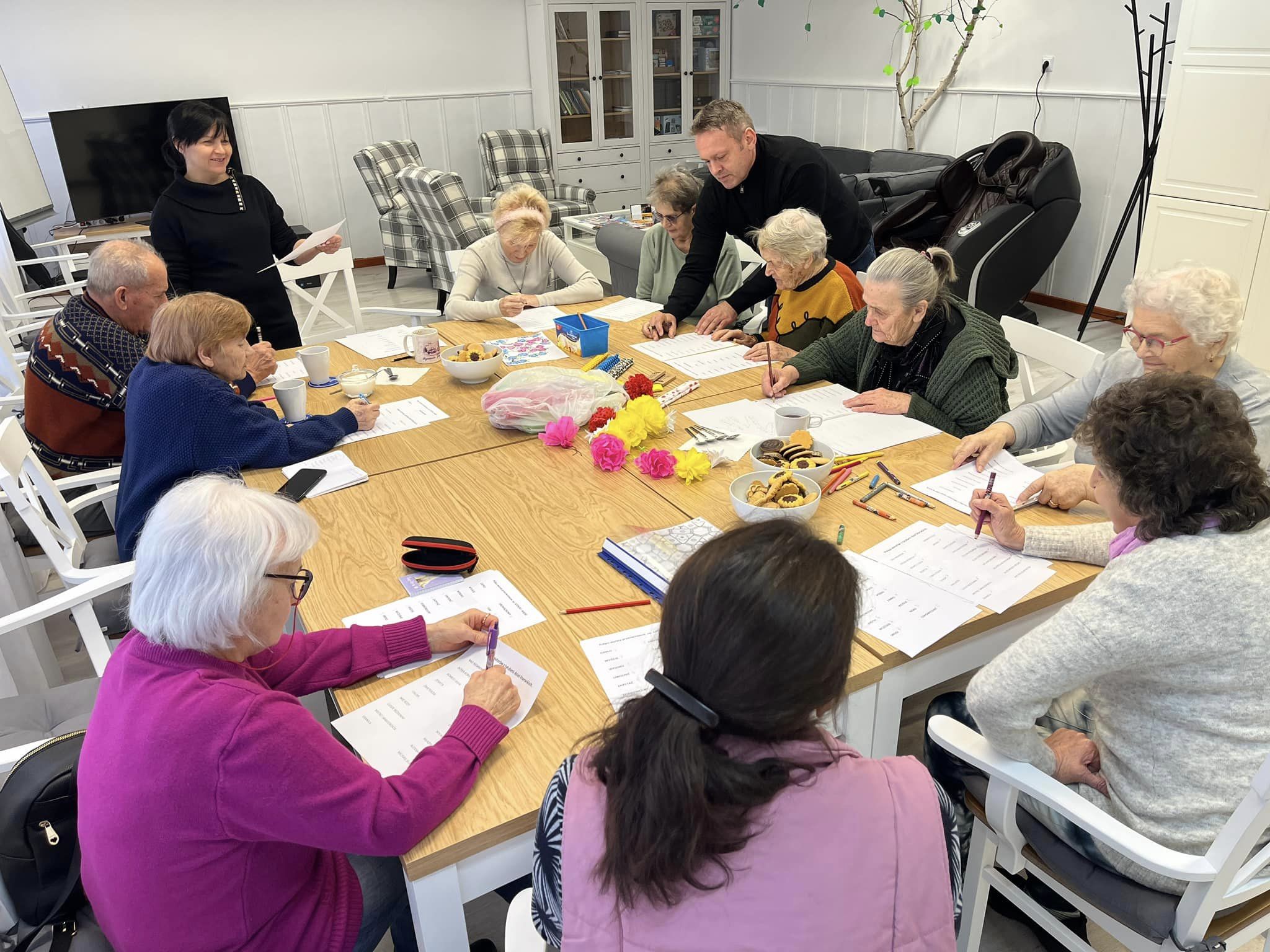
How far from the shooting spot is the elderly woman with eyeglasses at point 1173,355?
72.6 inches

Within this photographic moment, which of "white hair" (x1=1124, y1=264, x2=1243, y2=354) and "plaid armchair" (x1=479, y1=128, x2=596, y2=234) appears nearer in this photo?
"white hair" (x1=1124, y1=264, x2=1243, y2=354)

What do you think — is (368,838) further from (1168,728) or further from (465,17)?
(465,17)

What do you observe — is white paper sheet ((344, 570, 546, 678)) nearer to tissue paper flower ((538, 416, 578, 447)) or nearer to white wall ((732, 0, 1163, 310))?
tissue paper flower ((538, 416, 578, 447))

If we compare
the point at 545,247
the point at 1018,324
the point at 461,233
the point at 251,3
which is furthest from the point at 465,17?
the point at 1018,324

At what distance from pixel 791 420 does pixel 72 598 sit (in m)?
1.57

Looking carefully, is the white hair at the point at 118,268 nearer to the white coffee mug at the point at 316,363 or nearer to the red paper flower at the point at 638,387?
the white coffee mug at the point at 316,363

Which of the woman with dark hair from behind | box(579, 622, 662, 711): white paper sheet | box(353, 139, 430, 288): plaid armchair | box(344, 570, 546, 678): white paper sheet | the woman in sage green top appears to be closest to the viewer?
the woman with dark hair from behind

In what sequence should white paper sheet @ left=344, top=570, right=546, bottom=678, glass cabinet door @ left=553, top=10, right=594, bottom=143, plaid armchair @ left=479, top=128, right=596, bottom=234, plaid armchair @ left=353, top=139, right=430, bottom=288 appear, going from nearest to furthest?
white paper sheet @ left=344, top=570, right=546, bottom=678 < plaid armchair @ left=353, top=139, right=430, bottom=288 < plaid armchair @ left=479, top=128, right=596, bottom=234 < glass cabinet door @ left=553, top=10, right=594, bottom=143

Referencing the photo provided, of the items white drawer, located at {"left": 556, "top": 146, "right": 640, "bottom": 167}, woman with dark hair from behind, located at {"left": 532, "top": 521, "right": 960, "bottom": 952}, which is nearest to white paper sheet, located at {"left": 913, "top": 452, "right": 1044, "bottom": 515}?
woman with dark hair from behind, located at {"left": 532, "top": 521, "right": 960, "bottom": 952}

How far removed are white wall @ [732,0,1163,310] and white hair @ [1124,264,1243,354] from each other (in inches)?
→ 160

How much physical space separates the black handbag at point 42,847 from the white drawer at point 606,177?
7.23 m

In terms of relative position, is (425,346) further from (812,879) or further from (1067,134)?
(1067,134)

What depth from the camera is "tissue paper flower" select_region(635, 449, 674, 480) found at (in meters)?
2.03

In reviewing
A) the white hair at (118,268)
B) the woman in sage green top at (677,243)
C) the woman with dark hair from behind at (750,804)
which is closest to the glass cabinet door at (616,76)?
the woman in sage green top at (677,243)
